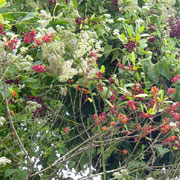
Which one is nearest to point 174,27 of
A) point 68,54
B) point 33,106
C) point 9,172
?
point 68,54

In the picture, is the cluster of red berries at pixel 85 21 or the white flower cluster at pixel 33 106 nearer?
the white flower cluster at pixel 33 106

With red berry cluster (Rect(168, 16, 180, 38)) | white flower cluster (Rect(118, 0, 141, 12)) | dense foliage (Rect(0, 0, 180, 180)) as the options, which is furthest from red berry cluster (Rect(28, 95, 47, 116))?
red berry cluster (Rect(168, 16, 180, 38))

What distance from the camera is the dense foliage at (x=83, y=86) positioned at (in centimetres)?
176

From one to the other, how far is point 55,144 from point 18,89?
0.38m

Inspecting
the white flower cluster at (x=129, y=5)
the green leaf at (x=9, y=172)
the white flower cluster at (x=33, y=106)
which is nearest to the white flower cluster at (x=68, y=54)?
the white flower cluster at (x=33, y=106)

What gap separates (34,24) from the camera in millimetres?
2115

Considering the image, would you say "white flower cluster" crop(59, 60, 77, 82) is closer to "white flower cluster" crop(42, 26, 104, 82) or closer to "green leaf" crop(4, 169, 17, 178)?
"white flower cluster" crop(42, 26, 104, 82)

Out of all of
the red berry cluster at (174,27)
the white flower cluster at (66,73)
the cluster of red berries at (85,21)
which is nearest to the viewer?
the white flower cluster at (66,73)

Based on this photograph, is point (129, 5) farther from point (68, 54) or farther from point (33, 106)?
point (33, 106)

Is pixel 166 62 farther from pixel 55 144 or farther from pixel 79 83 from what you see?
pixel 55 144

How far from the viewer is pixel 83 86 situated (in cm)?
202

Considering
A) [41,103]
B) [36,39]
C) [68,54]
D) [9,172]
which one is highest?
[36,39]

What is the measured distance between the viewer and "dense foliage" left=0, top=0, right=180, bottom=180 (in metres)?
1.76

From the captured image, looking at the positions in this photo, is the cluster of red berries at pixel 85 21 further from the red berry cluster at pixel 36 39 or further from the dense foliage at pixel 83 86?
the red berry cluster at pixel 36 39
